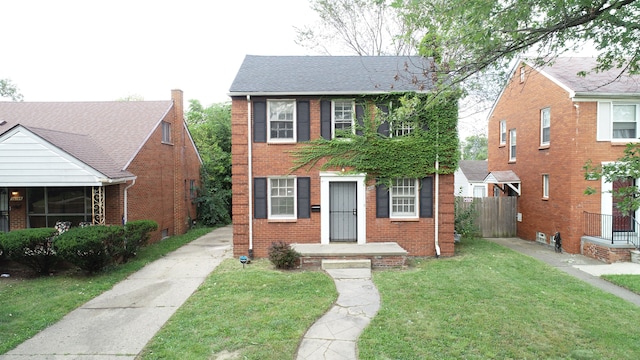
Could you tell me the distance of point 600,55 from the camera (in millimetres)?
5809

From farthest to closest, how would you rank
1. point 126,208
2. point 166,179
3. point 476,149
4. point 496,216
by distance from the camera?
point 476,149, point 496,216, point 166,179, point 126,208

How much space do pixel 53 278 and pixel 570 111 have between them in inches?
638

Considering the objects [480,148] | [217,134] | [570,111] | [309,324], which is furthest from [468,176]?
[480,148]

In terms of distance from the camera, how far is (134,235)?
1061cm

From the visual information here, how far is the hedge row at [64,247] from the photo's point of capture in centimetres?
874

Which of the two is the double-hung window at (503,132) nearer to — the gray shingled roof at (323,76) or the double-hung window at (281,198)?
the gray shingled roof at (323,76)

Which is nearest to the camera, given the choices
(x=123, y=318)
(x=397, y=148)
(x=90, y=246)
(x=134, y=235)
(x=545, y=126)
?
(x=123, y=318)

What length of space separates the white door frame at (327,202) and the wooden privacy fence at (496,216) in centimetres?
687

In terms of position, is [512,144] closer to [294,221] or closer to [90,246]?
[294,221]

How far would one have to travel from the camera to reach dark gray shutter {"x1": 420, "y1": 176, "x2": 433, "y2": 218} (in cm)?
1119

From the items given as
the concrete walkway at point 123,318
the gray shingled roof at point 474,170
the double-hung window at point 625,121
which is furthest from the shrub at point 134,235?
the gray shingled roof at point 474,170

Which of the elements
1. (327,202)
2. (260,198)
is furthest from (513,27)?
(260,198)

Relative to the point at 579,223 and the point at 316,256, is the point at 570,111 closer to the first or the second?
Result: the point at 579,223

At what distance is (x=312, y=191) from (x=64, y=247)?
6.49 m
